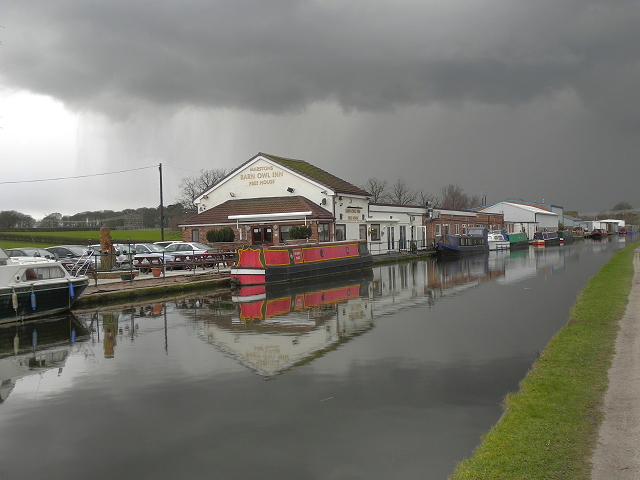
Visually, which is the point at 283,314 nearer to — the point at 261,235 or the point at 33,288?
the point at 33,288

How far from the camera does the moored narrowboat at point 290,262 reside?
83.5ft

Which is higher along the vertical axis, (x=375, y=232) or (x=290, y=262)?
(x=375, y=232)

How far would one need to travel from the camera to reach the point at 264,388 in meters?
9.05

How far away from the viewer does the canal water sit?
20.9 feet

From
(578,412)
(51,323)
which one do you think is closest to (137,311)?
(51,323)

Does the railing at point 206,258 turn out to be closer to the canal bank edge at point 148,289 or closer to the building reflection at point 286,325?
the canal bank edge at point 148,289

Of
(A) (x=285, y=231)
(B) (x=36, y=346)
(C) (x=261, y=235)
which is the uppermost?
(A) (x=285, y=231)

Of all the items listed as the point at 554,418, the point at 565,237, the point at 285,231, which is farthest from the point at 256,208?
the point at 565,237

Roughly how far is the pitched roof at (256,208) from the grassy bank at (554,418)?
978 inches

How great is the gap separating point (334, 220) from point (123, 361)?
25.5m

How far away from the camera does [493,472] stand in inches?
207

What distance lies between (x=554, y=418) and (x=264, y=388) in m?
4.42

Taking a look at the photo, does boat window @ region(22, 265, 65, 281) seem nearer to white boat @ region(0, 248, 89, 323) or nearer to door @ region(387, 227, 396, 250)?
white boat @ region(0, 248, 89, 323)

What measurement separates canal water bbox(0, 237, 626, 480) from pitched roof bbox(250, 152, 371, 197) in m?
19.9
